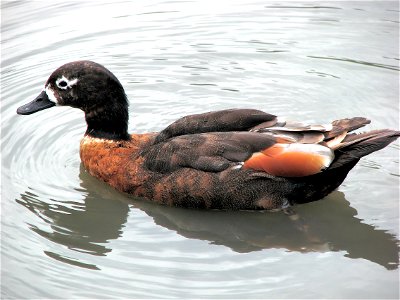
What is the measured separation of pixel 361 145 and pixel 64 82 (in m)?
3.46

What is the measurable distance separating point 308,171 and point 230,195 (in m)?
0.87

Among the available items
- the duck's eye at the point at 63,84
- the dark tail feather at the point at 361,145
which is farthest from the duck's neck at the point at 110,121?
the dark tail feather at the point at 361,145

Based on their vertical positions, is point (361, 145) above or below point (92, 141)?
above

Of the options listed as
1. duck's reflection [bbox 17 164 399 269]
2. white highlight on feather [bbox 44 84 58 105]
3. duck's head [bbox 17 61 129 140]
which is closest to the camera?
duck's reflection [bbox 17 164 399 269]

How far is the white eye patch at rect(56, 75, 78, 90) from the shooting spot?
940 centimetres

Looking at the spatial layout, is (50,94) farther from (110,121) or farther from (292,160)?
(292,160)

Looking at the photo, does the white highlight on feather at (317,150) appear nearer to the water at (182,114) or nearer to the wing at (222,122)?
the wing at (222,122)

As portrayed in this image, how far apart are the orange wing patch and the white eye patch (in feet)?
7.54

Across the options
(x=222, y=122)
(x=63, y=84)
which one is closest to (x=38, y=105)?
(x=63, y=84)

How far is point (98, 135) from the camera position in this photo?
9594 millimetres

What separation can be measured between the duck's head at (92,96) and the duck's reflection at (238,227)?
2.89ft

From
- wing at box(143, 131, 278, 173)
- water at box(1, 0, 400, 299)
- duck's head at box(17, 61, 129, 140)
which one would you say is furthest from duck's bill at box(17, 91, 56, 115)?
wing at box(143, 131, 278, 173)

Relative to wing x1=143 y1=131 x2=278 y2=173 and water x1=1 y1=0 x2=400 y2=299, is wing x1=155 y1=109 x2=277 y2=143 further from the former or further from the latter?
water x1=1 y1=0 x2=400 y2=299

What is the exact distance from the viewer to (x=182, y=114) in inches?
426
